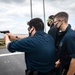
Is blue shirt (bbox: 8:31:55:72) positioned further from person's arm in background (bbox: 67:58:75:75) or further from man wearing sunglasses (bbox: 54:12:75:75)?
person's arm in background (bbox: 67:58:75:75)

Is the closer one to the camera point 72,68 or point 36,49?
point 36,49

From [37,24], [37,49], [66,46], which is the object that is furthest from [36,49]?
[66,46]

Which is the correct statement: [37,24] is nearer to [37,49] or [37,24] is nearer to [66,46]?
[37,49]

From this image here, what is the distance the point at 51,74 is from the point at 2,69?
5.35m

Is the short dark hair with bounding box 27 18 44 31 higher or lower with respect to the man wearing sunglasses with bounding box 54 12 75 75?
higher

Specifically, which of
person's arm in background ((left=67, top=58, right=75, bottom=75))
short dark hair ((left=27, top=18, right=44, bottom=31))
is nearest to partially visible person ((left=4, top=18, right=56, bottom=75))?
short dark hair ((left=27, top=18, right=44, bottom=31))

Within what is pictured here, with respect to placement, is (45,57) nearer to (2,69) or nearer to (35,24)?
(35,24)

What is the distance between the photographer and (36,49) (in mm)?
3871

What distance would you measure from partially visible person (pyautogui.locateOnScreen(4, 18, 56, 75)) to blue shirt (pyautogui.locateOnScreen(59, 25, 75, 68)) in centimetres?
17

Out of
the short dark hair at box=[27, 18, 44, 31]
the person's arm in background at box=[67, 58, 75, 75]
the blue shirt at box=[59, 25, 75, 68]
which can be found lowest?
the person's arm in background at box=[67, 58, 75, 75]

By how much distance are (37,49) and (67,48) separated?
48 centimetres

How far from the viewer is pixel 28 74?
402 centimetres

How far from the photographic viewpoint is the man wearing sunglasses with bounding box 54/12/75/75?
3.94 metres

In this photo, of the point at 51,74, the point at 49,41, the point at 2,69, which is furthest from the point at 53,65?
the point at 2,69
